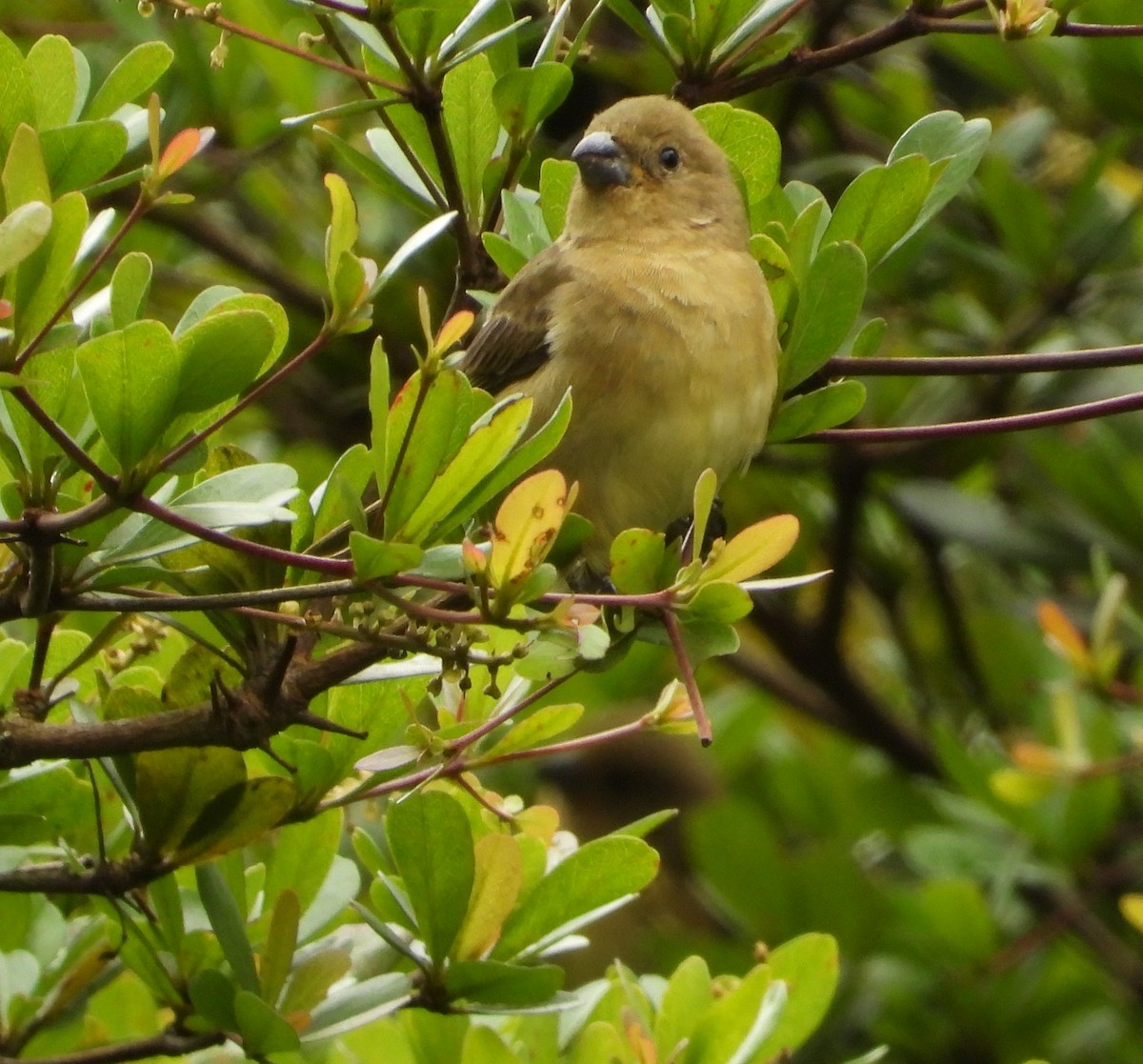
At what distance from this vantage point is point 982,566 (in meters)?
5.05

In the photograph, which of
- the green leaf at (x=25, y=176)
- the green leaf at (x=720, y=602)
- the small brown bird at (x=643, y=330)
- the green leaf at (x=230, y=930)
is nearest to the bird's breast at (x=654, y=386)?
the small brown bird at (x=643, y=330)

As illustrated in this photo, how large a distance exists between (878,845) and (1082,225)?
1.79 metres

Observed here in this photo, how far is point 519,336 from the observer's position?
8.80ft

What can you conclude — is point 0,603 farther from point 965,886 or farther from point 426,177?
point 965,886

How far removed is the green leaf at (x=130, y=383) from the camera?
152 cm

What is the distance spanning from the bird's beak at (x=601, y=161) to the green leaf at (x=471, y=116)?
67cm

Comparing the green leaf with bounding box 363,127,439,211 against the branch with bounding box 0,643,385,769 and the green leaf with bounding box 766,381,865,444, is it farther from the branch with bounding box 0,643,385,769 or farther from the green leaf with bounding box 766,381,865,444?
the branch with bounding box 0,643,385,769

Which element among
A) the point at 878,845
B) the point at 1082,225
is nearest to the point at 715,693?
the point at 878,845

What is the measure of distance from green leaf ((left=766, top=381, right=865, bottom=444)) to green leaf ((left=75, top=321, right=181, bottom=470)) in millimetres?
795

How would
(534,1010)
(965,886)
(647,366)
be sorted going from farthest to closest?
(965,886), (647,366), (534,1010)

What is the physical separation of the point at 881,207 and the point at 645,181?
894 millimetres

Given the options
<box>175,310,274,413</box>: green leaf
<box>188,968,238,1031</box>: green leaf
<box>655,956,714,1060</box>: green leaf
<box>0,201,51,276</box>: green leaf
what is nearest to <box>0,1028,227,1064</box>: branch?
<box>188,968,238,1031</box>: green leaf

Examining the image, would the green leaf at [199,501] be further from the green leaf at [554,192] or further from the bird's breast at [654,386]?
the bird's breast at [654,386]

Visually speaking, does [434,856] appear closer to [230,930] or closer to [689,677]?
[230,930]
